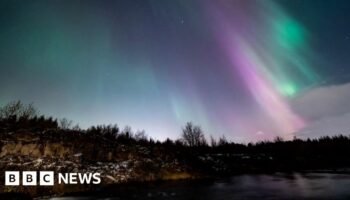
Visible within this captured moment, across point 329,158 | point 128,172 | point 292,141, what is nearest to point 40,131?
point 128,172

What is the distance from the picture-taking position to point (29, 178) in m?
23.4

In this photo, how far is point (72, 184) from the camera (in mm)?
25406

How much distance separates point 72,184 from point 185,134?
7079cm

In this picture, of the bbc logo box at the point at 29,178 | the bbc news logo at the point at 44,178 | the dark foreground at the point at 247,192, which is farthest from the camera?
the bbc news logo at the point at 44,178

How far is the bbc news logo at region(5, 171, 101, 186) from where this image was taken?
2231cm

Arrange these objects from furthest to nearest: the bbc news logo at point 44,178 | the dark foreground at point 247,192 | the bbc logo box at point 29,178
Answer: the bbc news logo at point 44,178 < the bbc logo box at point 29,178 < the dark foreground at point 247,192

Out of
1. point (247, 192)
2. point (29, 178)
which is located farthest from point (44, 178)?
point (247, 192)

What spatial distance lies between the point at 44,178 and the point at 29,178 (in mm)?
1204

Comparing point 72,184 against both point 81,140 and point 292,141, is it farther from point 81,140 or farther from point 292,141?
point 292,141

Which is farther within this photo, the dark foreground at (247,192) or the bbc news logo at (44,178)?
the bbc news logo at (44,178)

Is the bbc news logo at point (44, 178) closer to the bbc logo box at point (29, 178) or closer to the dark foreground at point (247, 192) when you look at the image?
the bbc logo box at point (29, 178)

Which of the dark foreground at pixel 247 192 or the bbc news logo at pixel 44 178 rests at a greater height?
the bbc news logo at pixel 44 178

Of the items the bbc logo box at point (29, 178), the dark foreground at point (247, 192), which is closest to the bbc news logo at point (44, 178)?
the bbc logo box at point (29, 178)

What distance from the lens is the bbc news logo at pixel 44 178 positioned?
22.3 m
